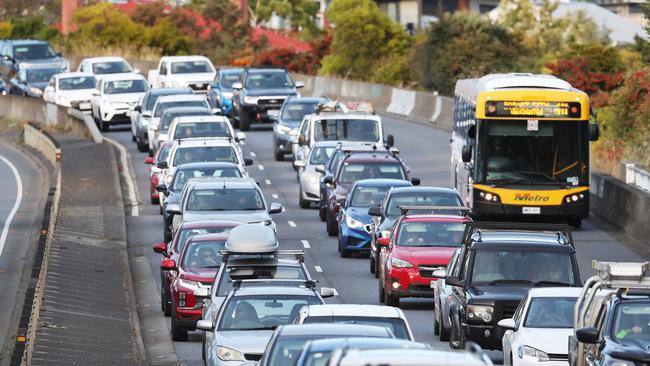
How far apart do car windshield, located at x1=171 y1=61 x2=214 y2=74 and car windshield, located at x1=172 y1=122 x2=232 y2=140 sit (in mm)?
20331

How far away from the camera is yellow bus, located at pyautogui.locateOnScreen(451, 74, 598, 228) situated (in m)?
34.5

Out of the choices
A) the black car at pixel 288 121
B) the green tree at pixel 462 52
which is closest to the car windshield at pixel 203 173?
the black car at pixel 288 121

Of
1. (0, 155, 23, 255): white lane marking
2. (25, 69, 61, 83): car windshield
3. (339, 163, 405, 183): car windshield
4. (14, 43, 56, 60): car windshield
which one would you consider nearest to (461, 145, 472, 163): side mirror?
(339, 163, 405, 183): car windshield

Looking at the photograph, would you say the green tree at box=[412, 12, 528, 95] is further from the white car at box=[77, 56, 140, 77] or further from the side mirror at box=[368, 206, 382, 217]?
the side mirror at box=[368, 206, 382, 217]

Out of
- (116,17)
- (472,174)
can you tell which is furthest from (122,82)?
(116,17)

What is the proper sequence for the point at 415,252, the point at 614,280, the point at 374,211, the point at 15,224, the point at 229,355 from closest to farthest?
the point at 614,280
the point at 229,355
the point at 415,252
the point at 374,211
the point at 15,224

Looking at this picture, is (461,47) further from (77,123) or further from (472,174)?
(472,174)

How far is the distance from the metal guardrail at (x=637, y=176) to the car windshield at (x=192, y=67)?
2779cm

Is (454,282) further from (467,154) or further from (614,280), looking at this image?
(467,154)

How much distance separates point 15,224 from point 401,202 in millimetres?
13274

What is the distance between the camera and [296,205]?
4197cm

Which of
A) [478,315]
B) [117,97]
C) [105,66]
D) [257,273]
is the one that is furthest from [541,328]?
[105,66]

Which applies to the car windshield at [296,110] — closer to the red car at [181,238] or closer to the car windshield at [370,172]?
the car windshield at [370,172]

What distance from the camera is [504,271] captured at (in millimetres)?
21906
